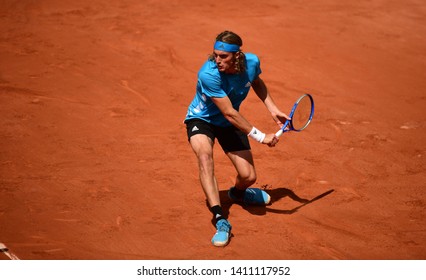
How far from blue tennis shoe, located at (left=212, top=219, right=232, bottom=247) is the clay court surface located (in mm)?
79

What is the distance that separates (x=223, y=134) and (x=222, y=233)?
111cm

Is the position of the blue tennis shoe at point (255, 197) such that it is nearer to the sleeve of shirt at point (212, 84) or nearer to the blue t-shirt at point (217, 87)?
the blue t-shirt at point (217, 87)

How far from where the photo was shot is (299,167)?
7199 mm

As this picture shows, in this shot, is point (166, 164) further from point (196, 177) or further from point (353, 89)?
point (353, 89)

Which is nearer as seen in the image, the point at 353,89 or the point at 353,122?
the point at 353,122

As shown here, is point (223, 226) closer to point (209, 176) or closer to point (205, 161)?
point (209, 176)

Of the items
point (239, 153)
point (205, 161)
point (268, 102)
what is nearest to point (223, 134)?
point (239, 153)

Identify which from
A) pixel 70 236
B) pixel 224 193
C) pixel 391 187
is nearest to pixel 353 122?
pixel 391 187

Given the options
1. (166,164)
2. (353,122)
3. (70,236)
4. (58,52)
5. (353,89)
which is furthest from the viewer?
(58,52)

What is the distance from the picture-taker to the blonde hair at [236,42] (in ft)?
17.9

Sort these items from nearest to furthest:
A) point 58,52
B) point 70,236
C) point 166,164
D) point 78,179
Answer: point 70,236 → point 78,179 → point 166,164 → point 58,52

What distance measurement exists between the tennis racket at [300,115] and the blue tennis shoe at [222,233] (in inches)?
46.2

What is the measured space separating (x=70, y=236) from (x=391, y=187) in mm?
3824

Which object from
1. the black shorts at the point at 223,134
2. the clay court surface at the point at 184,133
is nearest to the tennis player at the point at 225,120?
the black shorts at the point at 223,134
